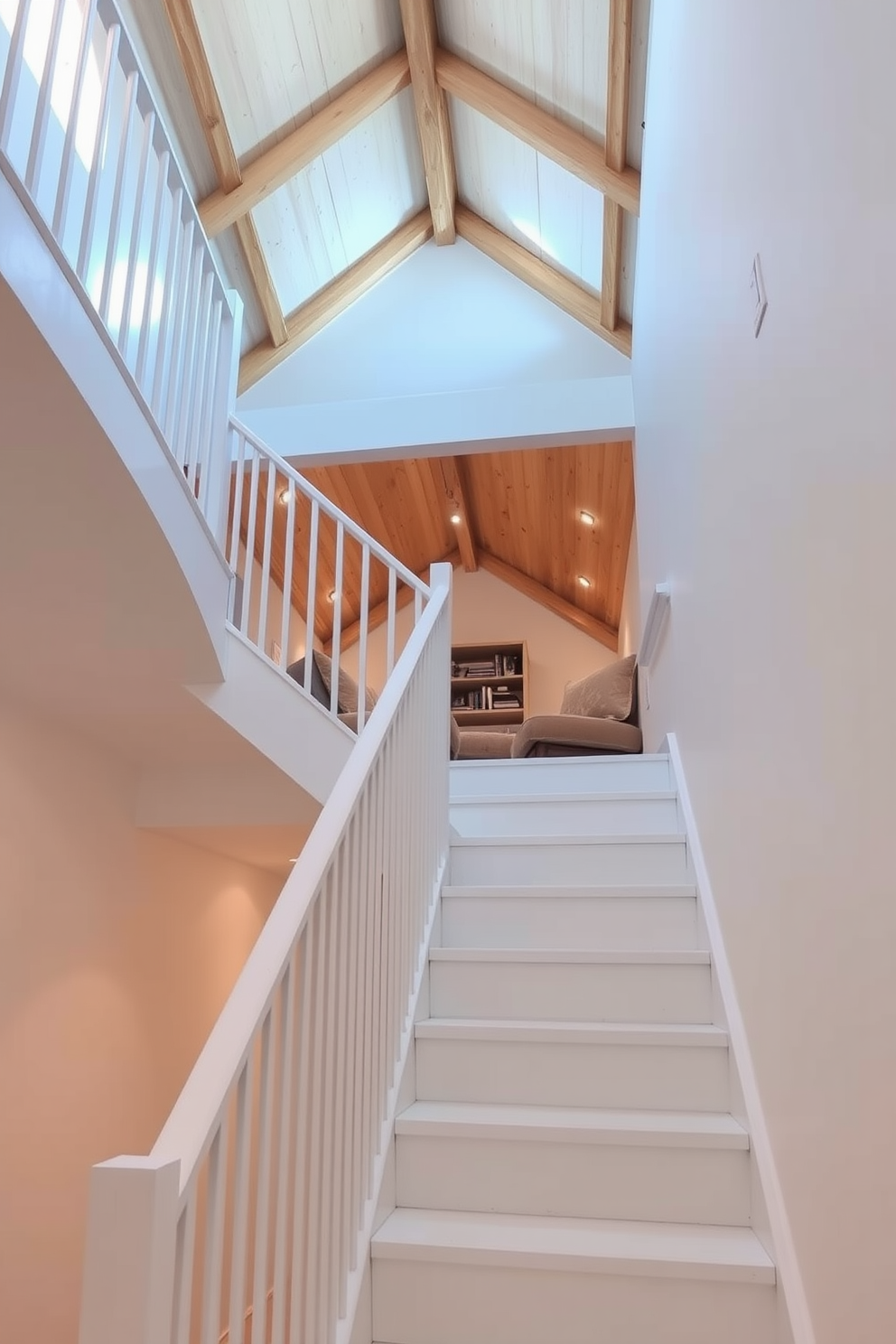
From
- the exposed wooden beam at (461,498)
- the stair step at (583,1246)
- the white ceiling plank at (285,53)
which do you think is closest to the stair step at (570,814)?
the stair step at (583,1246)

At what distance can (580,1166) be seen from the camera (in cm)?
165

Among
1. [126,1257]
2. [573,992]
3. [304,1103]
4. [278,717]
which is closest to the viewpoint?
[126,1257]

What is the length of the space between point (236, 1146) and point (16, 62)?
1647mm

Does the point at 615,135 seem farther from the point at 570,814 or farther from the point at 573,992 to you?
the point at 573,992

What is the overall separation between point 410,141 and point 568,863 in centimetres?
420

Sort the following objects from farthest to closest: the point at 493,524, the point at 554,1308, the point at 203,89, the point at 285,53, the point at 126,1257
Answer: the point at 493,524
the point at 285,53
the point at 203,89
the point at 554,1308
the point at 126,1257

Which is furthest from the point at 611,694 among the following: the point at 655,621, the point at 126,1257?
the point at 126,1257

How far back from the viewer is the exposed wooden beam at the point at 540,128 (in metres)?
3.90

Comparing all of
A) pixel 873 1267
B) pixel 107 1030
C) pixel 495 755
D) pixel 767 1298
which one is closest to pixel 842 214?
pixel 873 1267

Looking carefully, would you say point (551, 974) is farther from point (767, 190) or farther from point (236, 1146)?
point (767, 190)

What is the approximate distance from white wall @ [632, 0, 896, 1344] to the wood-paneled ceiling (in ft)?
6.20

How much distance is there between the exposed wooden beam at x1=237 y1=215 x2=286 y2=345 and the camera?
457 centimetres

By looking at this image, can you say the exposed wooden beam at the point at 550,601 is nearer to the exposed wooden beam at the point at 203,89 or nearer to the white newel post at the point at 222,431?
the exposed wooden beam at the point at 203,89

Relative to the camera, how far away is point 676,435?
2701 millimetres
